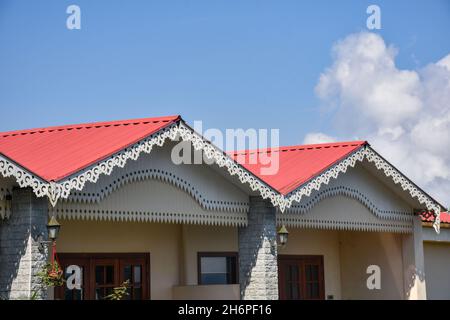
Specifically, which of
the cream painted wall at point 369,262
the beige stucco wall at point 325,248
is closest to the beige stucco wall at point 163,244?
the beige stucco wall at point 325,248

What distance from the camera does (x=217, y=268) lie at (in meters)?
18.0

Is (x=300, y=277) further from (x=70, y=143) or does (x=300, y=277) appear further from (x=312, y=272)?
(x=70, y=143)

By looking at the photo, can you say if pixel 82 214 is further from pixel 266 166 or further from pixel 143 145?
pixel 266 166

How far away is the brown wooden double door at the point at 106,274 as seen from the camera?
49.9ft

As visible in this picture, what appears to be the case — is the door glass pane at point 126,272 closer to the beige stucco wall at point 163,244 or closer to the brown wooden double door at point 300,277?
the beige stucco wall at point 163,244

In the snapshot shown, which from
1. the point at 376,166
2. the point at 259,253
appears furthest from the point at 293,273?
the point at 259,253

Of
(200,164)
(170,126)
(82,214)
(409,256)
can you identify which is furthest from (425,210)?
(82,214)

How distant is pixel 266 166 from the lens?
1692cm

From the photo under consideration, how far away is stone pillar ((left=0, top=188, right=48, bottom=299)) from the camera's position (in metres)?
12.2

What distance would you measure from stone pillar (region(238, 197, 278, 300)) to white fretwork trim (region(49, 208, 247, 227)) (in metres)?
0.22

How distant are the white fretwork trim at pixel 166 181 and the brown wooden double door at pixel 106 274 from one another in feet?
6.98

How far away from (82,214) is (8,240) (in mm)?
1040

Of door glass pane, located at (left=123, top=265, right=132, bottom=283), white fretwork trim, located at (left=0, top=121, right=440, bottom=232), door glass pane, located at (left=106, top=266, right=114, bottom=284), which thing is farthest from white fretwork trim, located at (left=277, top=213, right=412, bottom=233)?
door glass pane, located at (left=106, top=266, right=114, bottom=284)

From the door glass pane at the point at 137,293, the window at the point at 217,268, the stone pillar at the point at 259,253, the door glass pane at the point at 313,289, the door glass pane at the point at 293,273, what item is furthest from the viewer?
the door glass pane at the point at 313,289
